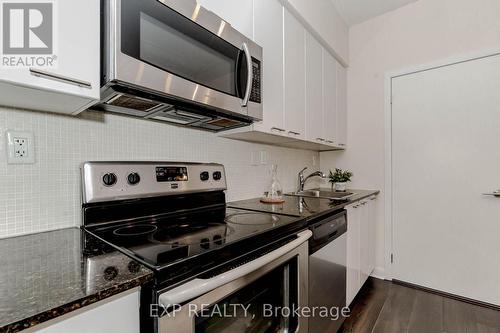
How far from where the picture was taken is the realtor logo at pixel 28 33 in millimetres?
648

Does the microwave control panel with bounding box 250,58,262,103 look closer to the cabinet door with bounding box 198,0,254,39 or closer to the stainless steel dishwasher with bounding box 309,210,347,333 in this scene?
the cabinet door with bounding box 198,0,254,39

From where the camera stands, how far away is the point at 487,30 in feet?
6.81

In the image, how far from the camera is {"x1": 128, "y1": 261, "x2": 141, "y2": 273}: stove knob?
0.60 metres

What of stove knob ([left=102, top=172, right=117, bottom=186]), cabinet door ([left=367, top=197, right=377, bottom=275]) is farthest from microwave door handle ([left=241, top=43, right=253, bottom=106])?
cabinet door ([left=367, top=197, right=377, bottom=275])

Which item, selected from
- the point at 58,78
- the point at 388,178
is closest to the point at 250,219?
the point at 58,78

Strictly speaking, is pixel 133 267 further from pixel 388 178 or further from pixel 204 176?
pixel 388 178

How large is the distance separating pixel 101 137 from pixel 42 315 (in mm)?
847

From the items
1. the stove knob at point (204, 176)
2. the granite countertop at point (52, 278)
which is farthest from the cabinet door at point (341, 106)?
the granite countertop at point (52, 278)

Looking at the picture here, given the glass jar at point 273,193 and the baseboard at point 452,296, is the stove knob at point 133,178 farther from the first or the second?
the baseboard at point 452,296

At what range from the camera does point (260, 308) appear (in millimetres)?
1008

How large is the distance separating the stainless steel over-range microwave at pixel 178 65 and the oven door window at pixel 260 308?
2.61 ft

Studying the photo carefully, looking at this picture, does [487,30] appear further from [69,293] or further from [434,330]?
[69,293]

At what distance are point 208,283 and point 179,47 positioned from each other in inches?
36.0

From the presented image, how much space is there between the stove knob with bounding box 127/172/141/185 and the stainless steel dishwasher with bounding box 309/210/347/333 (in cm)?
89
